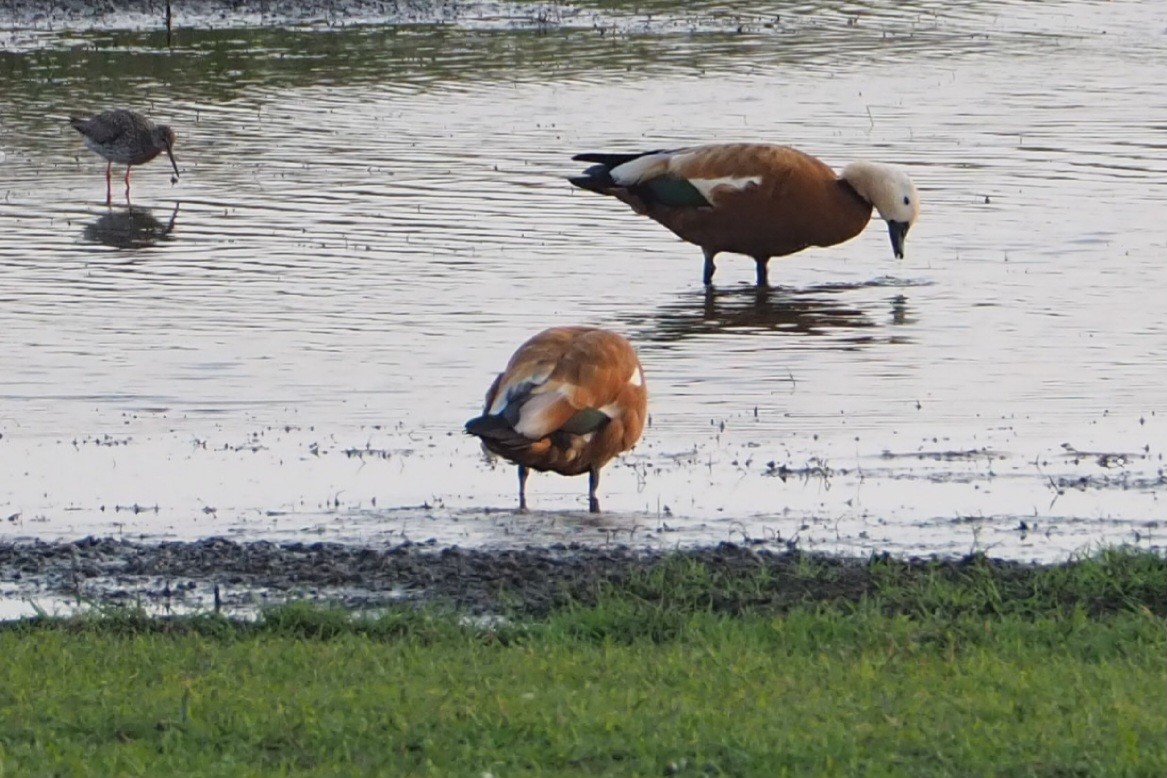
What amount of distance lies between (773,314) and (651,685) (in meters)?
7.77

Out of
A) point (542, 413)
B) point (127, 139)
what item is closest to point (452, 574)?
point (542, 413)

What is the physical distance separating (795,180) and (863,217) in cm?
57

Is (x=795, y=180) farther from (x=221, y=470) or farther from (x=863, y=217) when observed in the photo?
(x=221, y=470)

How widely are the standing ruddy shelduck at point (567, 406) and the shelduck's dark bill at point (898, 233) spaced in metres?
5.83

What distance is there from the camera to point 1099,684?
235 inches

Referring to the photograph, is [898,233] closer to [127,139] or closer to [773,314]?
[773,314]

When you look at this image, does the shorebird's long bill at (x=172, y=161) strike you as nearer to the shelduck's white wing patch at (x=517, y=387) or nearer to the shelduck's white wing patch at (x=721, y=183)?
the shelduck's white wing patch at (x=721, y=183)

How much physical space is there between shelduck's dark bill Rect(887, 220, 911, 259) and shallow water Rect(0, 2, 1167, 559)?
24cm

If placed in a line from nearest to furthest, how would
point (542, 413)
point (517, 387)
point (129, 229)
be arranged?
point (542, 413), point (517, 387), point (129, 229)

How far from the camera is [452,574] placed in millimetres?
7688

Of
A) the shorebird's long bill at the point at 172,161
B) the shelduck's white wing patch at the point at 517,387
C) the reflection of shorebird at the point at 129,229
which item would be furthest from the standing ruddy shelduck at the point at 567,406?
the shorebird's long bill at the point at 172,161

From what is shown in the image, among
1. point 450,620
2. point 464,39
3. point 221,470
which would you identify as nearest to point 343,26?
point 464,39

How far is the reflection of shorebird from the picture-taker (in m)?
16.3

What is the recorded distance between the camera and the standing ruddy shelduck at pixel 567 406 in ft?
27.6
